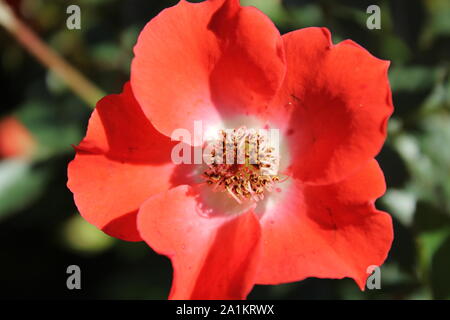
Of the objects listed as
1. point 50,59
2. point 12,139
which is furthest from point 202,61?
point 12,139

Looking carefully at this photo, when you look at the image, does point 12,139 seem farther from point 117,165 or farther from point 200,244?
point 200,244

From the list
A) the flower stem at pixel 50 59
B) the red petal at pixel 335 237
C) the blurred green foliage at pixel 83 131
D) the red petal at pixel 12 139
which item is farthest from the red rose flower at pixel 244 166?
the red petal at pixel 12 139

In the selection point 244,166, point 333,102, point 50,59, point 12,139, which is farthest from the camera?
point 12,139

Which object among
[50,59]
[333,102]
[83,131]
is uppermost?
[50,59]

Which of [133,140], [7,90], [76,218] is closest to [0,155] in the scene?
[7,90]

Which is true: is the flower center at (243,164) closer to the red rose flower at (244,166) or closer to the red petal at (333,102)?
the red rose flower at (244,166)

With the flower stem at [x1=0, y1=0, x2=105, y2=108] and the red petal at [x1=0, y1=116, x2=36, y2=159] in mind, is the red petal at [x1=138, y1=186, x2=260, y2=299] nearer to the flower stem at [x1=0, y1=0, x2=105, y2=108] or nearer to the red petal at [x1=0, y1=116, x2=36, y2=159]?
the flower stem at [x1=0, y1=0, x2=105, y2=108]
